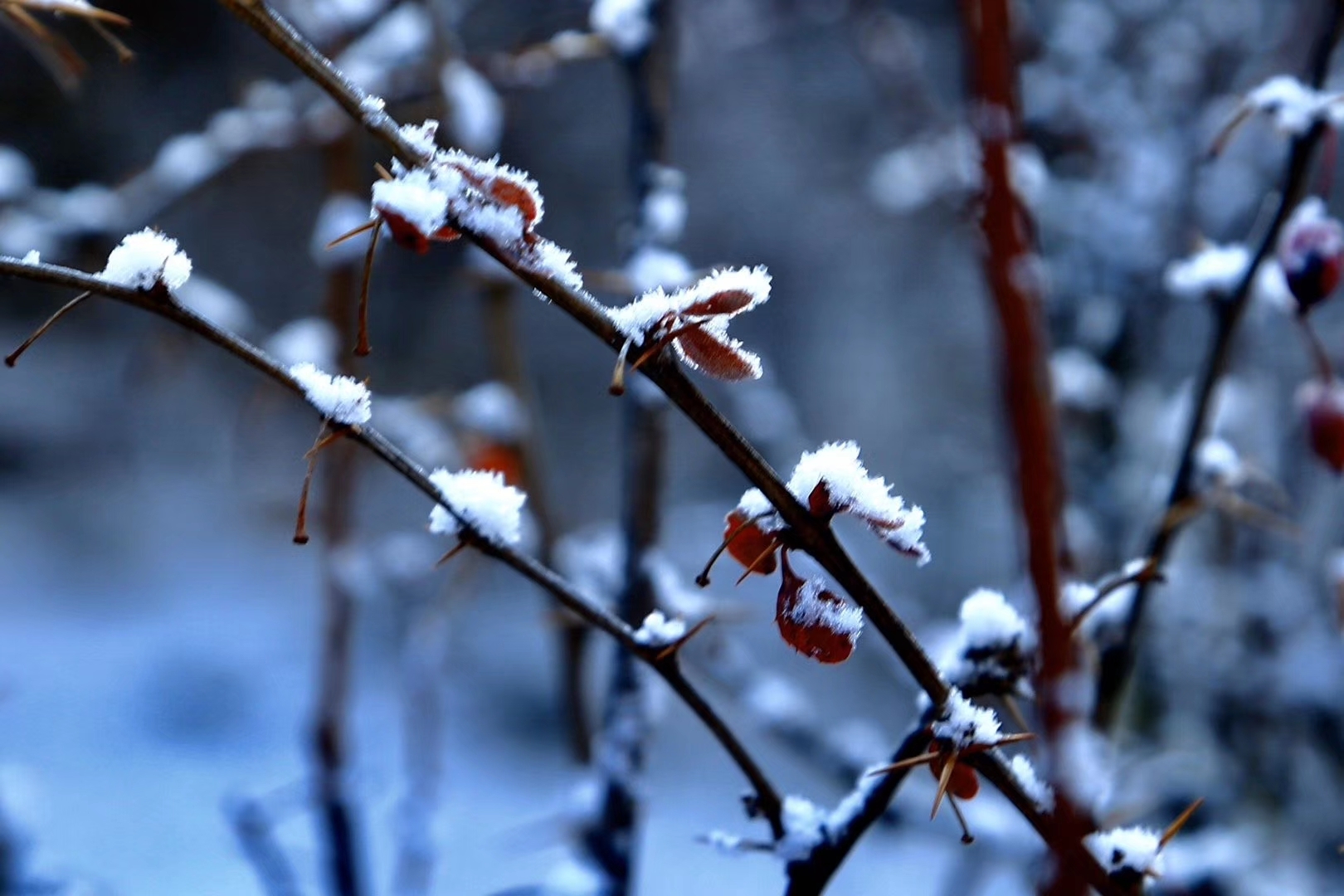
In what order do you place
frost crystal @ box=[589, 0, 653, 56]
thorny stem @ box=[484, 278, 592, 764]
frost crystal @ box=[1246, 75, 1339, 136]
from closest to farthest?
frost crystal @ box=[1246, 75, 1339, 136], frost crystal @ box=[589, 0, 653, 56], thorny stem @ box=[484, 278, 592, 764]

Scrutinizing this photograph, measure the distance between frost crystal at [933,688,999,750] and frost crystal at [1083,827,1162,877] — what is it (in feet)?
0.17

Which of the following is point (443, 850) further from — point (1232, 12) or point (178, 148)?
point (1232, 12)

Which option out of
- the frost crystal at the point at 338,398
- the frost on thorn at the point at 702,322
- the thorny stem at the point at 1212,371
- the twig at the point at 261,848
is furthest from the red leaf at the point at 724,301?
the twig at the point at 261,848

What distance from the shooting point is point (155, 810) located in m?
1.62

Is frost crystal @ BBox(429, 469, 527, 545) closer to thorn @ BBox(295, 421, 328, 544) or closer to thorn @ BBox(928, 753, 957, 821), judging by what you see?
thorn @ BBox(295, 421, 328, 544)

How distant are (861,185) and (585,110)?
0.72 meters

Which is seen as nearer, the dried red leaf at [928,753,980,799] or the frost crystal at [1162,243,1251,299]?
the dried red leaf at [928,753,980,799]

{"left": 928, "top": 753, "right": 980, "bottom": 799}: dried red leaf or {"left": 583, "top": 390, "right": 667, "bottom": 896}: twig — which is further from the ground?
{"left": 583, "top": 390, "right": 667, "bottom": 896}: twig

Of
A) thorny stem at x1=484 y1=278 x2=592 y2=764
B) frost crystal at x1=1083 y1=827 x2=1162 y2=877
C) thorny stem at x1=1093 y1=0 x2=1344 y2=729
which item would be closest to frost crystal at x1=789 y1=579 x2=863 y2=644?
frost crystal at x1=1083 y1=827 x2=1162 y2=877

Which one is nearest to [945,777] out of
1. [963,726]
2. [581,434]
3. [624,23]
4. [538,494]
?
[963,726]

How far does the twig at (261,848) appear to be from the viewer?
26.3 inches

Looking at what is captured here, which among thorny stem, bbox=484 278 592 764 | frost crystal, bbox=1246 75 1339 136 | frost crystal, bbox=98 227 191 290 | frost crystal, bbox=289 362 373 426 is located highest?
thorny stem, bbox=484 278 592 764

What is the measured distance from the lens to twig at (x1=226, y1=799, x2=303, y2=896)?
667 millimetres

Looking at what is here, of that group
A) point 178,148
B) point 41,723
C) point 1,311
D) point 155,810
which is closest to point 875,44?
point 178,148
